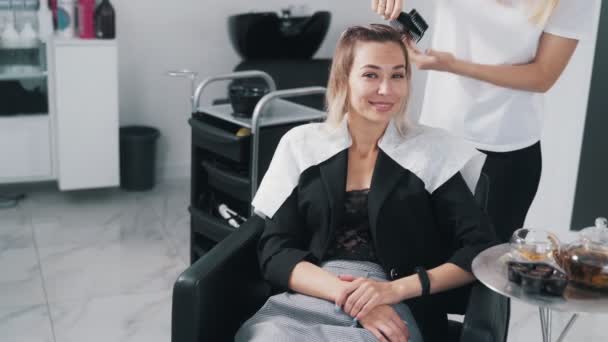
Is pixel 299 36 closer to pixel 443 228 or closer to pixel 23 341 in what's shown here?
pixel 23 341

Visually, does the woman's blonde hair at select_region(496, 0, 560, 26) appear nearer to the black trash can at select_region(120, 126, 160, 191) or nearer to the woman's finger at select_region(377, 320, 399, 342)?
the woman's finger at select_region(377, 320, 399, 342)

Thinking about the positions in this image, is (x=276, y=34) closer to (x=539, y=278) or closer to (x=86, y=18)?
(x=86, y=18)

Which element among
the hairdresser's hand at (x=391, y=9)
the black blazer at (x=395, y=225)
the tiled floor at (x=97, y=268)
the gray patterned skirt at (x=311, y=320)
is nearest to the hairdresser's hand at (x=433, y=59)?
the hairdresser's hand at (x=391, y=9)

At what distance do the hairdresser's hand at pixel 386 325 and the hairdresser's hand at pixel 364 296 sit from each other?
0.04ft

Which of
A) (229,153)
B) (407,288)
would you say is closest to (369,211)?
(407,288)

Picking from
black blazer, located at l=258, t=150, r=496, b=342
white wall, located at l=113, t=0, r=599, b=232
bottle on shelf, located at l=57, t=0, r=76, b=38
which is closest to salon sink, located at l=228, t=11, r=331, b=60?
white wall, located at l=113, t=0, r=599, b=232

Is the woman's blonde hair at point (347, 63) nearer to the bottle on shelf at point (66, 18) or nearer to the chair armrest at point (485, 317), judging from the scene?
the chair armrest at point (485, 317)

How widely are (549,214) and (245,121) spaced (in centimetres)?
143

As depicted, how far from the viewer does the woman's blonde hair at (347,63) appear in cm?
177

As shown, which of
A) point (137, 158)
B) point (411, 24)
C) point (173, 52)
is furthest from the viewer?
point (173, 52)

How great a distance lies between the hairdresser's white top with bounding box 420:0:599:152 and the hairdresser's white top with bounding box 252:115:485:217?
0.79ft

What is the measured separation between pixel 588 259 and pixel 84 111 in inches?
111

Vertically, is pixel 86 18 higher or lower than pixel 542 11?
lower

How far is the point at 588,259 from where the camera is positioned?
1.39m
